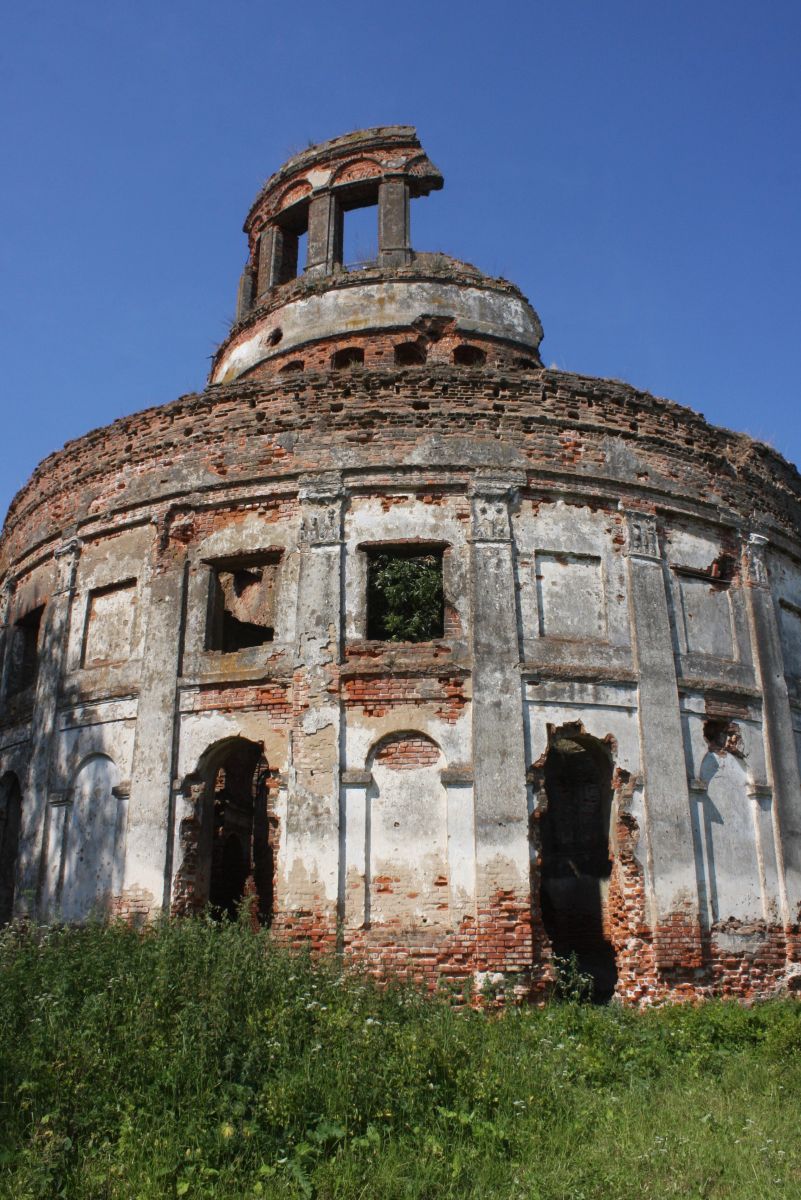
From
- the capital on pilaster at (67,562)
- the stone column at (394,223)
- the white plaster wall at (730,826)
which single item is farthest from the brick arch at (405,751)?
the stone column at (394,223)

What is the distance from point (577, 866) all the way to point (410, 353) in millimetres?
8332

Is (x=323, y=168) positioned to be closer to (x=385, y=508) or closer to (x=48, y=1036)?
(x=385, y=508)

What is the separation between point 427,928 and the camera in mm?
10234

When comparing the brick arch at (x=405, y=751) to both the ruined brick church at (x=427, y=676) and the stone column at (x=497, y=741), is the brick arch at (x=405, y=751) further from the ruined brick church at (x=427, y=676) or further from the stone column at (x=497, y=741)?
the stone column at (x=497, y=741)

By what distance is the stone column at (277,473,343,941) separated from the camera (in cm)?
1037

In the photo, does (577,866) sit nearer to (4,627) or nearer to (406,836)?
(406,836)

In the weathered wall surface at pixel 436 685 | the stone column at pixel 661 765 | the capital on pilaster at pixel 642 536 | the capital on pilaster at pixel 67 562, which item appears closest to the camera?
the weathered wall surface at pixel 436 685

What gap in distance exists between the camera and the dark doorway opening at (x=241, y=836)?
13.6 m

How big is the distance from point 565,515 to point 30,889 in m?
7.59

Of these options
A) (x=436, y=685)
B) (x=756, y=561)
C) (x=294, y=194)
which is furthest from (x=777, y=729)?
(x=294, y=194)

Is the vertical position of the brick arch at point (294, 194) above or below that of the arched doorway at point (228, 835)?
above

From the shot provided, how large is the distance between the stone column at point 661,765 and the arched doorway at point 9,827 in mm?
8293

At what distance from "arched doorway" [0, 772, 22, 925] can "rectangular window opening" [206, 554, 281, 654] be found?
3551mm

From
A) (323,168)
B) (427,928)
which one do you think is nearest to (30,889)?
(427,928)
